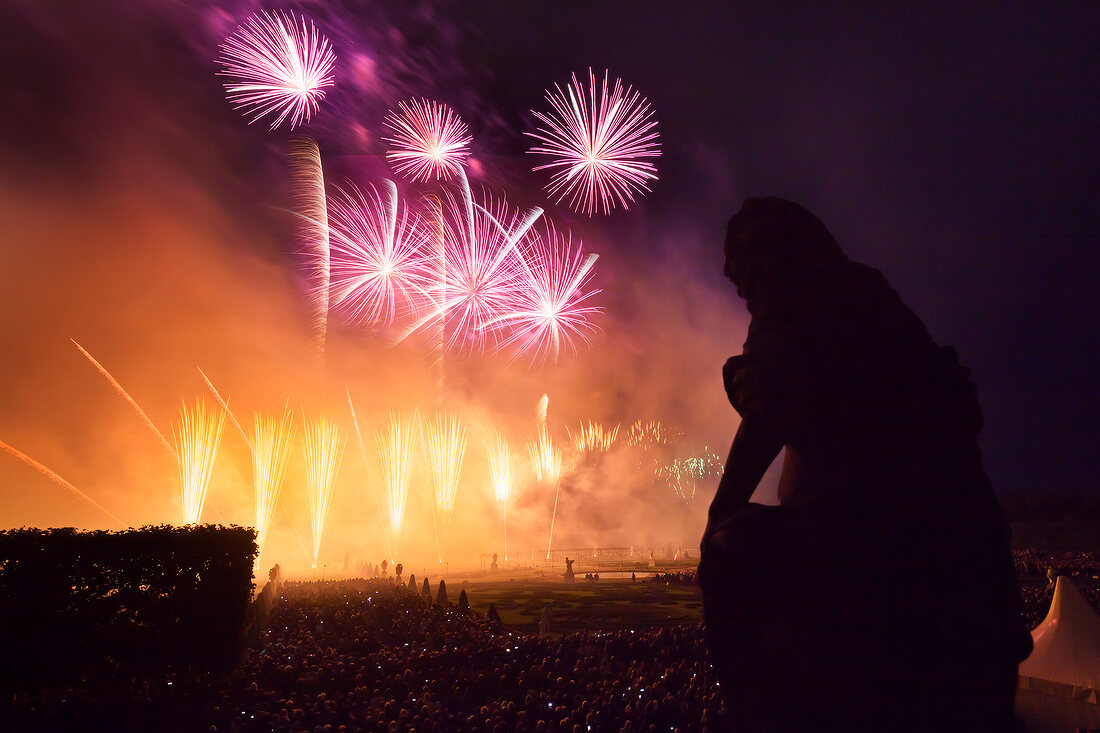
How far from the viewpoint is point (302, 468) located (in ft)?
157

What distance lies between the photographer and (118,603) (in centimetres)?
1061

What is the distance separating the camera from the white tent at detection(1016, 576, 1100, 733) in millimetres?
7785

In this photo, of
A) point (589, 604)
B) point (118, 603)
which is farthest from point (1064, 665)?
point (118, 603)

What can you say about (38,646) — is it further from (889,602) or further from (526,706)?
(889,602)

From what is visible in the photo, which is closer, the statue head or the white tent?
the statue head

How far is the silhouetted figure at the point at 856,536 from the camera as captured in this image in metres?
2.72

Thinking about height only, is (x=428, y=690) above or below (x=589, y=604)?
above

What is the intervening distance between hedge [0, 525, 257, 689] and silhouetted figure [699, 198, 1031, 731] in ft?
38.7

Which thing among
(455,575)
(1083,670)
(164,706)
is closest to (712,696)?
(1083,670)

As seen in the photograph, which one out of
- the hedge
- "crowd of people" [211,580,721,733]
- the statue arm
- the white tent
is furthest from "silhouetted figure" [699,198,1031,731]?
the hedge

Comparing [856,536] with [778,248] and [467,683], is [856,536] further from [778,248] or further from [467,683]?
[467,683]

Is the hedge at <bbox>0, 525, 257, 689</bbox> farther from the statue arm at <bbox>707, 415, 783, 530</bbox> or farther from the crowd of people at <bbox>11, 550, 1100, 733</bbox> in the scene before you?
the statue arm at <bbox>707, 415, 783, 530</bbox>

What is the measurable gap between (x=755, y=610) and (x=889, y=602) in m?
0.64

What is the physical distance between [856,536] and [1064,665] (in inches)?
350
